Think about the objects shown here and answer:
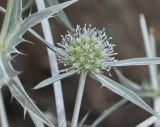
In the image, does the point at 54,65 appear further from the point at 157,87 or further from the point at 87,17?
the point at 87,17

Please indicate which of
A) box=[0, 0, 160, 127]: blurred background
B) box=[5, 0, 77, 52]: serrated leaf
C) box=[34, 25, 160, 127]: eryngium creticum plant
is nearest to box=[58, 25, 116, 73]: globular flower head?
box=[34, 25, 160, 127]: eryngium creticum plant

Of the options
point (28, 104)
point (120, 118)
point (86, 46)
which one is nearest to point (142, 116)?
point (120, 118)

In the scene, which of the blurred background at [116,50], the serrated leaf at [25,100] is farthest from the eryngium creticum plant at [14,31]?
the blurred background at [116,50]

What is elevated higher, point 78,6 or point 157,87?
point 78,6

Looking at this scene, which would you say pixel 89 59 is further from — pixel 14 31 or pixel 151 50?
pixel 151 50

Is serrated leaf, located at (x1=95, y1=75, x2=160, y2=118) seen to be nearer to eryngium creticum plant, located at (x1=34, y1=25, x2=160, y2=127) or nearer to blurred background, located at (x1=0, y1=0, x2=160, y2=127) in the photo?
eryngium creticum plant, located at (x1=34, y1=25, x2=160, y2=127)

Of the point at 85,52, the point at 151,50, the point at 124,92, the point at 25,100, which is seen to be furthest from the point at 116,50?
the point at 25,100
